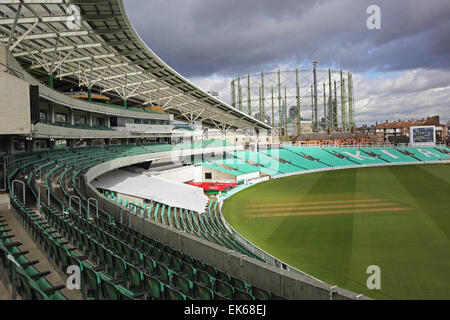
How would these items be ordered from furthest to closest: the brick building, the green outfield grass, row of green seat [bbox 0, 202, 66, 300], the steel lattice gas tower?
the brick building, the steel lattice gas tower, the green outfield grass, row of green seat [bbox 0, 202, 66, 300]

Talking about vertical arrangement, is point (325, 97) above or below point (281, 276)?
above

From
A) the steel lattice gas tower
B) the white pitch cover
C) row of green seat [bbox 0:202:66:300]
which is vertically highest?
the steel lattice gas tower

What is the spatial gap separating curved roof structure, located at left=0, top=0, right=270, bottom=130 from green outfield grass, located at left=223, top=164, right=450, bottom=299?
11271mm

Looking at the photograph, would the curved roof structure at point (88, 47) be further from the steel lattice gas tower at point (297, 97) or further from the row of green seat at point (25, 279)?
the steel lattice gas tower at point (297, 97)

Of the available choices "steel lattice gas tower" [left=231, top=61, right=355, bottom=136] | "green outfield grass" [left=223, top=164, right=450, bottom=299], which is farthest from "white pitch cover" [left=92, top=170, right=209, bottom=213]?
"steel lattice gas tower" [left=231, top=61, right=355, bottom=136]

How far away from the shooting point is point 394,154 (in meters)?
49.3

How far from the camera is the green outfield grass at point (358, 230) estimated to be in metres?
9.70

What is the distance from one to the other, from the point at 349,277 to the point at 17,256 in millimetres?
9074

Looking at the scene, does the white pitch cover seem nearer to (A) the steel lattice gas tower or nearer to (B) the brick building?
(A) the steel lattice gas tower

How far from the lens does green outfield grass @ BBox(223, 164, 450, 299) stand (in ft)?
31.8

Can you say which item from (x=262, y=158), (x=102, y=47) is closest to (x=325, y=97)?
(x=262, y=158)

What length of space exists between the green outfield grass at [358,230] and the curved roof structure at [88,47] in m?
11.3
